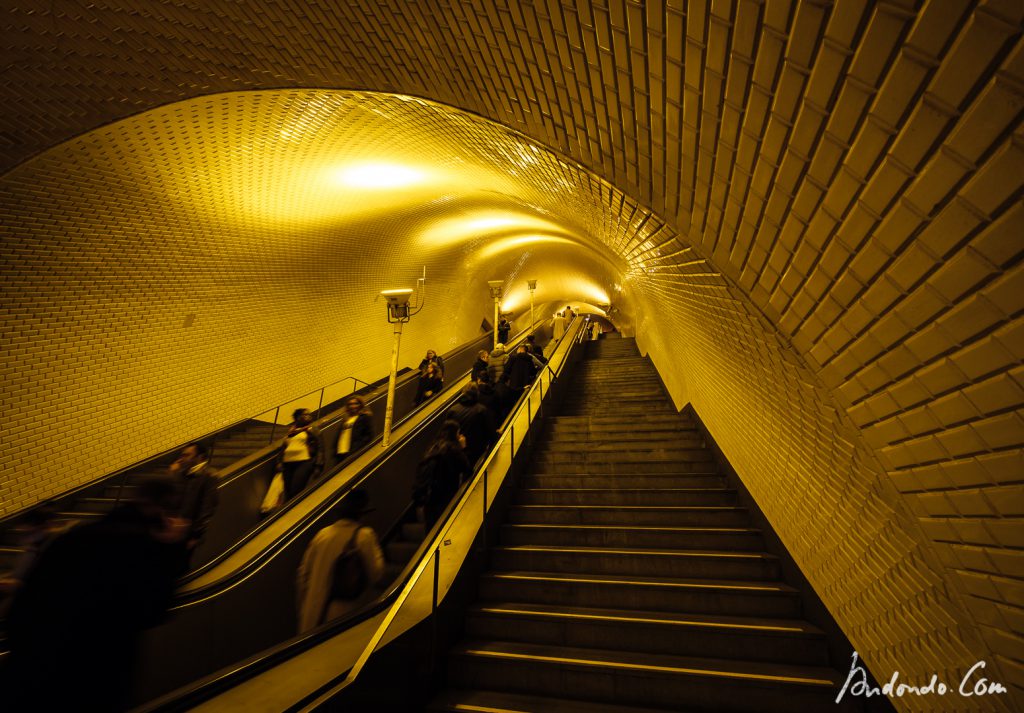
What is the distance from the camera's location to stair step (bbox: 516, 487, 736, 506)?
4664mm

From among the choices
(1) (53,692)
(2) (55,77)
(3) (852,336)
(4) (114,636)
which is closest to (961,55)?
(3) (852,336)

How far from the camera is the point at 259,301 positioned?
8.65 meters

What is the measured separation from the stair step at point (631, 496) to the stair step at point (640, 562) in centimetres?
75

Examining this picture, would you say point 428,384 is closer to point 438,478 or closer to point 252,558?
point 438,478

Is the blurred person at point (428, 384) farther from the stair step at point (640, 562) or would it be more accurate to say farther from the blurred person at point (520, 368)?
the stair step at point (640, 562)

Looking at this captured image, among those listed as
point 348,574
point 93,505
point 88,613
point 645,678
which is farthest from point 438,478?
point 93,505

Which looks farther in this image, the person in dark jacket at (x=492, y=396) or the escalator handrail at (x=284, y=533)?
the person in dark jacket at (x=492, y=396)

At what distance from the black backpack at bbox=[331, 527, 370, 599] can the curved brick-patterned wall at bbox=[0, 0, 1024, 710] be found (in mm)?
2655

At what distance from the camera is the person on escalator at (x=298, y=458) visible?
5.01 metres

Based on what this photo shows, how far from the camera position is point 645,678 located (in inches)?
108

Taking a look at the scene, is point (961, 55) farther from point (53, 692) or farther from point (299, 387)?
point (299, 387)

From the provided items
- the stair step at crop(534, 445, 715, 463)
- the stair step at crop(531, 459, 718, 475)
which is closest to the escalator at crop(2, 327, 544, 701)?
the stair step at crop(534, 445, 715, 463)

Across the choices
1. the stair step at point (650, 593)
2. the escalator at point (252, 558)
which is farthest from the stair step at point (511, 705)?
the escalator at point (252, 558)

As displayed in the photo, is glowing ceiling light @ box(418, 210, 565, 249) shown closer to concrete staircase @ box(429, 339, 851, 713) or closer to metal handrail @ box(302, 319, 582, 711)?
metal handrail @ box(302, 319, 582, 711)
